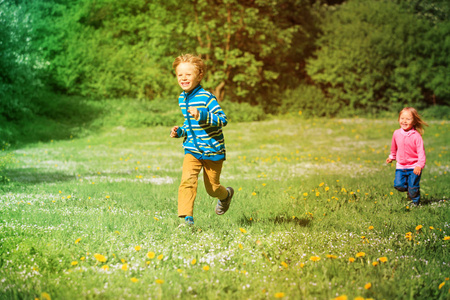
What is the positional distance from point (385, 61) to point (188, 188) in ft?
74.7

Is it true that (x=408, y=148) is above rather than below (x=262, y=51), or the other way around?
below

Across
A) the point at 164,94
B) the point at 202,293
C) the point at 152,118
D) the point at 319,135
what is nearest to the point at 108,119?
the point at 152,118

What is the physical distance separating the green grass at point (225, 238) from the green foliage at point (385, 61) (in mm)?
16194

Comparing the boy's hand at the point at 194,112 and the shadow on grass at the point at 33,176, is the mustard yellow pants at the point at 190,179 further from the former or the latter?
the shadow on grass at the point at 33,176

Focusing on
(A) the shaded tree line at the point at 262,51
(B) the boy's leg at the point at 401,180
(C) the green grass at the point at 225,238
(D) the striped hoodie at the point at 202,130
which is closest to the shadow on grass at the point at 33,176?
(C) the green grass at the point at 225,238

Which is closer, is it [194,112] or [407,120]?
[194,112]

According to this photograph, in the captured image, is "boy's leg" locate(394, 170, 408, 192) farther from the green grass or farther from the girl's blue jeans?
the green grass

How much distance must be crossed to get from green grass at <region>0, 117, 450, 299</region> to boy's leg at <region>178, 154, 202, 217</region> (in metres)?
0.23

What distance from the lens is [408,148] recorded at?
21.4ft

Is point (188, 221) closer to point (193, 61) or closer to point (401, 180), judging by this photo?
point (193, 61)

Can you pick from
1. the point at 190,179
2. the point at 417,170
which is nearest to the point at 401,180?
the point at 417,170

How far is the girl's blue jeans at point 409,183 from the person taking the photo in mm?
6508

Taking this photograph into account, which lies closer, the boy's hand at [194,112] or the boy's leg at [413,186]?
the boy's hand at [194,112]

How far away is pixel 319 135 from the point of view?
64.2ft
